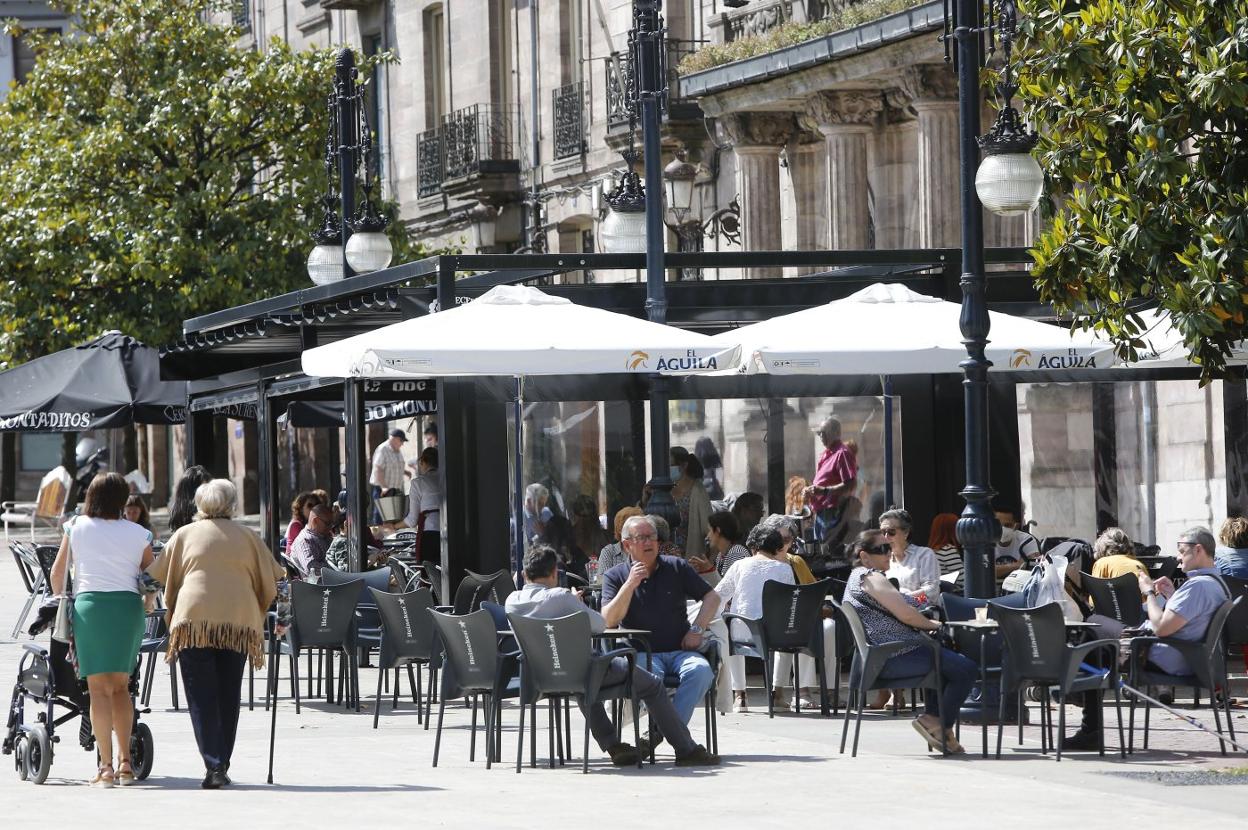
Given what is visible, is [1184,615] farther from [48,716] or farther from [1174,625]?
[48,716]

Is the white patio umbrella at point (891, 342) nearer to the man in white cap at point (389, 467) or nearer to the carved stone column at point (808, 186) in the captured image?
the carved stone column at point (808, 186)

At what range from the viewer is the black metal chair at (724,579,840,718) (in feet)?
48.6

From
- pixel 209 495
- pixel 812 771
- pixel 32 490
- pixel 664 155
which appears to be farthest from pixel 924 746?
pixel 32 490

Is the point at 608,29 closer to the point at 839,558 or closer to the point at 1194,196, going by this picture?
the point at 839,558

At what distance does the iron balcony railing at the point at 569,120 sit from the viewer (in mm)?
34531

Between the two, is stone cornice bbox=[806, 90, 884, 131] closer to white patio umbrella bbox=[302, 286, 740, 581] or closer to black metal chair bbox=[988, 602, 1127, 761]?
white patio umbrella bbox=[302, 286, 740, 581]

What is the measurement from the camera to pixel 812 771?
12.0 meters

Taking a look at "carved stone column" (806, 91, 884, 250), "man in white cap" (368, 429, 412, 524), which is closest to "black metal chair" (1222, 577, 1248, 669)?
"carved stone column" (806, 91, 884, 250)

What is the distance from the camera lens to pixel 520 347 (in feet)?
52.1

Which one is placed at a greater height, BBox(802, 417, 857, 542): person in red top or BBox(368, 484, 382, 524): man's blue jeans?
BBox(802, 417, 857, 542): person in red top

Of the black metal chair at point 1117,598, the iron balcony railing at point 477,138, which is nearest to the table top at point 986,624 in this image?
the black metal chair at point 1117,598

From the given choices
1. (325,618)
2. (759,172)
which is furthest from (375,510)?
(325,618)

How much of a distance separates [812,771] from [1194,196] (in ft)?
11.9

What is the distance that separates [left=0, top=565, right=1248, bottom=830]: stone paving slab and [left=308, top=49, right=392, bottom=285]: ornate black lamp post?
8161mm
